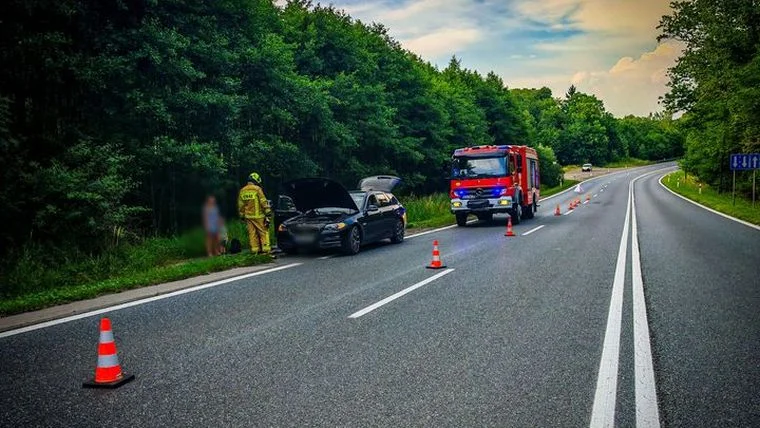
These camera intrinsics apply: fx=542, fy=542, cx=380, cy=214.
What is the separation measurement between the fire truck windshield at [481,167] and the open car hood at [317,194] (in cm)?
891

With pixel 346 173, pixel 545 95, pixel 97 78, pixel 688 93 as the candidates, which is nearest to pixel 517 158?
pixel 346 173

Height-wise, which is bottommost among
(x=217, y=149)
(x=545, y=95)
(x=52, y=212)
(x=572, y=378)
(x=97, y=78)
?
(x=572, y=378)

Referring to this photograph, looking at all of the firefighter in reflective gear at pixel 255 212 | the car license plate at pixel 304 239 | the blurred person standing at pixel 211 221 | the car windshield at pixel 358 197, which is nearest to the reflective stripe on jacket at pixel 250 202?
the firefighter in reflective gear at pixel 255 212

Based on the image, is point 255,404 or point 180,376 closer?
point 255,404

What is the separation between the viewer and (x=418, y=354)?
5.34 meters

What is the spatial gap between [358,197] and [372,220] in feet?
2.68

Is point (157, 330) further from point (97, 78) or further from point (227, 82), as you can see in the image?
point (227, 82)

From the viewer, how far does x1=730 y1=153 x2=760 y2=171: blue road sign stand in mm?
28906

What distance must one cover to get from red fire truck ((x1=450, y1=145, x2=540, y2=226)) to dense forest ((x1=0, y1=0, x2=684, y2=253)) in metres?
6.44

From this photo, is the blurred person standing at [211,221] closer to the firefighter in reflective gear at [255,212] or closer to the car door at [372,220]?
the firefighter in reflective gear at [255,212]

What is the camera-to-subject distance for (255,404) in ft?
13.5

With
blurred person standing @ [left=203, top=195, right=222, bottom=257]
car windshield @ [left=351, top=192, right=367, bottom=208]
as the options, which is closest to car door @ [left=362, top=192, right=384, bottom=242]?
car windshield @ [left=351, top=192, right=367, bottom=208]

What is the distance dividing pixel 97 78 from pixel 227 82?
4.26 metres

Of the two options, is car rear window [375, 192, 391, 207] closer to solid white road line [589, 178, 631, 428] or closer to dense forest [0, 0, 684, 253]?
dense forest [0, 0, 684, 253]
